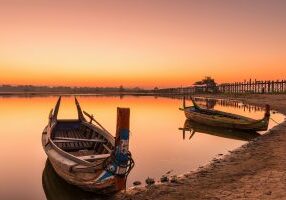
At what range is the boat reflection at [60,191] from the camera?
9734 mm

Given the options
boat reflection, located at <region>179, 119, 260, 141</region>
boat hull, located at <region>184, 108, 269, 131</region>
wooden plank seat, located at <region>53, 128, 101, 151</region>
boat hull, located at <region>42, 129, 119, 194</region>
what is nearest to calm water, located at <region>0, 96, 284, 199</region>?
boat reflection, located at <region>179, 119, 260, 141</region>

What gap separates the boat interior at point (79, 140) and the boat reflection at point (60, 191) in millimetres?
1298

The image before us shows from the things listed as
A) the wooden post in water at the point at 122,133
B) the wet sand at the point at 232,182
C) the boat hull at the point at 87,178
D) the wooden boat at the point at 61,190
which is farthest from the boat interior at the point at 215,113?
the wooden post in water at the point at 122,133

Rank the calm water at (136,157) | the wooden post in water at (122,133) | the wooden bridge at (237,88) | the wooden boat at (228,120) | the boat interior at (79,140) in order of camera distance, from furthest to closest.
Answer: the wooden bridge at (237,88), the wooden boat at (228,120), the boat interior at (79,140), the calm water at (136,157), the wooden post in water at (122,133)

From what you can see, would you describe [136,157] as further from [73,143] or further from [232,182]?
Result: [232,182]

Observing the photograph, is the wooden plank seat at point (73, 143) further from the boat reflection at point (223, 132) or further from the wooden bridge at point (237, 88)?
the wooden bridge at point (237, 88)

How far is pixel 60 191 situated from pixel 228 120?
Result: 1592cm

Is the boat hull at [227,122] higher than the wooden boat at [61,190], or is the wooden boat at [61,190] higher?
the boat hull at [227,122]

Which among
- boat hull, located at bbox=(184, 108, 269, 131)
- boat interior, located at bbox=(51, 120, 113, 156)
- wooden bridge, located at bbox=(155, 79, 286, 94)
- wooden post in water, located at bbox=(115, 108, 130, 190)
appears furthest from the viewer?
wooden bridge, located at bbox=(155, 79, 286, 94)

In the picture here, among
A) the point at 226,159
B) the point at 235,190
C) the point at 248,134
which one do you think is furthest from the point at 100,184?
the point at 248,134

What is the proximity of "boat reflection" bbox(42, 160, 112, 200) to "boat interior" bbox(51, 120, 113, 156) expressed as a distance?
1298 mm

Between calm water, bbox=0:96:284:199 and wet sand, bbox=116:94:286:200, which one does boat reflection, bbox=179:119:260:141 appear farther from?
wet sand, bbox=116:94:286:200

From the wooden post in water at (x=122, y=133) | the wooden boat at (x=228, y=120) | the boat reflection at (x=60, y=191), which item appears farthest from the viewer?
the wooden boat at (x=228, y=120)

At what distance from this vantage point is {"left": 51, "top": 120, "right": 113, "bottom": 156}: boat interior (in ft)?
42.0
